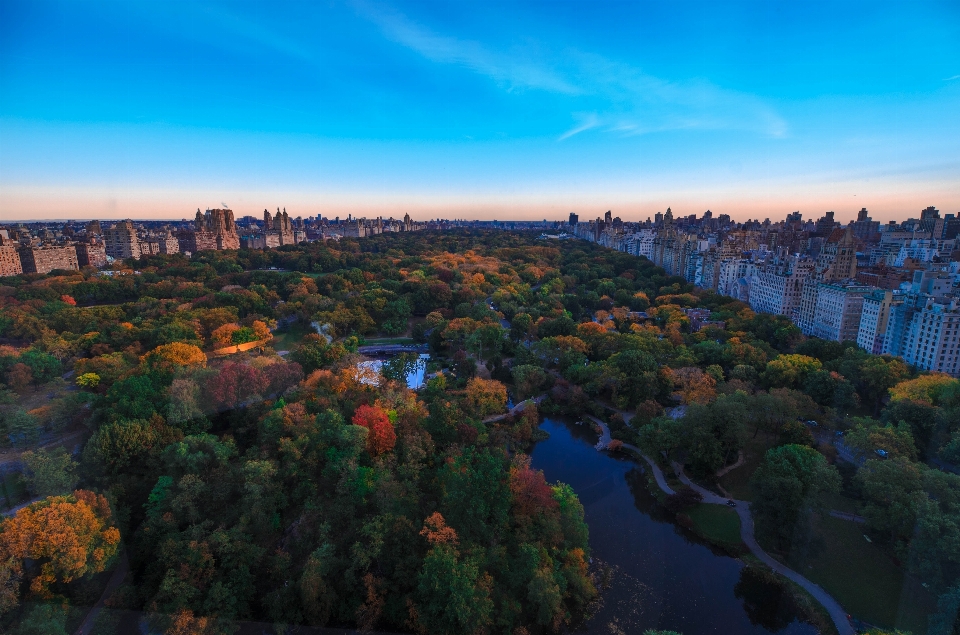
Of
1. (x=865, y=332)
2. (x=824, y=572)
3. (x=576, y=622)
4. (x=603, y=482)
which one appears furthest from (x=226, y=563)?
(x=865, y=332)

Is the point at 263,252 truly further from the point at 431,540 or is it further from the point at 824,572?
the point at 824,572

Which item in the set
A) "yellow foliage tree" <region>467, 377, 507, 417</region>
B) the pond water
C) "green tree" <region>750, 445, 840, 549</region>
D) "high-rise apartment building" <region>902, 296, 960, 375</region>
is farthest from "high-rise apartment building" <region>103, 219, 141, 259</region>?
"high-rise apartment building" <region>902, 296, 960, 375</region>

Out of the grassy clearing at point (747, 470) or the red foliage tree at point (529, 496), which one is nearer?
the red foliage tree at point (529, 496)

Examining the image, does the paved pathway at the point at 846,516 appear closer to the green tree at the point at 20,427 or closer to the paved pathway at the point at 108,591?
the paved pathway at the point at 108,591

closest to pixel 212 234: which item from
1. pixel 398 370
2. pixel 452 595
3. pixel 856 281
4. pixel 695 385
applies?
pixel 398 370

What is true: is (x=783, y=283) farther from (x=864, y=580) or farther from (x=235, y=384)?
(x=235, y=384)

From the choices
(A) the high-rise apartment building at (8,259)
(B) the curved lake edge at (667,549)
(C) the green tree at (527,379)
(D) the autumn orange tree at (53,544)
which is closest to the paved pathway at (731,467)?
(B) the curved lake edge at (667,549)
